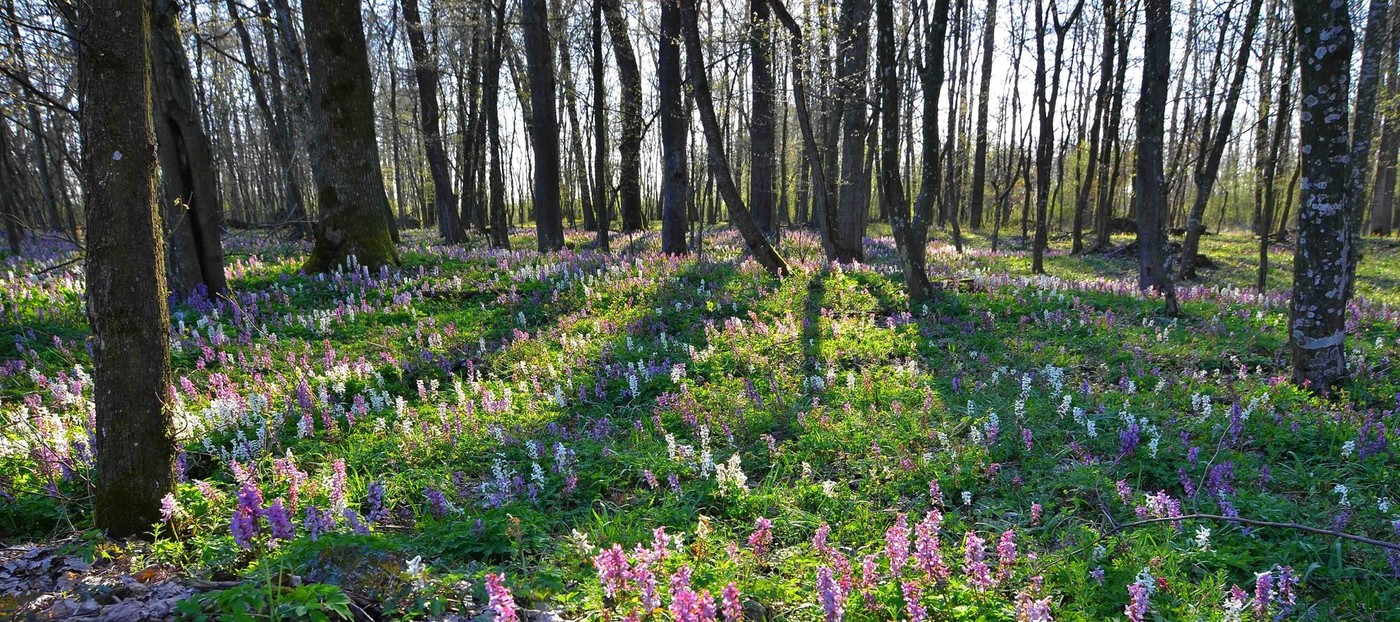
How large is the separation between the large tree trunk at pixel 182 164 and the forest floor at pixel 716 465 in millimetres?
550

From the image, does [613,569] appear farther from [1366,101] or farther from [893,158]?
[1366,101]

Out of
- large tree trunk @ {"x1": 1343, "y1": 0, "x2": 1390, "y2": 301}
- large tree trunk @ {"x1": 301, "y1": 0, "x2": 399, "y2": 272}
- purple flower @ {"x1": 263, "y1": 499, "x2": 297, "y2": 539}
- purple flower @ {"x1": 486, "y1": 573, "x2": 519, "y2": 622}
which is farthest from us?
large tree trunk @ {"x1": 301, "y1": 0, "x2": 399, "y2": 272}

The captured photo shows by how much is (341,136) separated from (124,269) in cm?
870

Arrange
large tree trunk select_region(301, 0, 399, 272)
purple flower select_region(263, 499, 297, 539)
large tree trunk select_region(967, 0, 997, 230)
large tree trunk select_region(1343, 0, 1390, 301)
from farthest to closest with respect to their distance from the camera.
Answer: large tree trunk select_region(967, 0, 997, 230) → large tree trunk select_region(301, 0, 399, 272) → large tree trunk select_region(1343, 0, 1390, 301) → purple flower select_region(263, 499, 297, 539)

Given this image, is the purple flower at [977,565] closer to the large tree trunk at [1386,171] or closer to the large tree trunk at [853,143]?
the large tree trunk at [853,143]

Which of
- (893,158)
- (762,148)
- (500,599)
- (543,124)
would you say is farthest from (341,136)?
(762,148)

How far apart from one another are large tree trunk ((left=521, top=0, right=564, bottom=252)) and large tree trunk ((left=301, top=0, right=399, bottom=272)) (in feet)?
19.5

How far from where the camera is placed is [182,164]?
8.81 metres

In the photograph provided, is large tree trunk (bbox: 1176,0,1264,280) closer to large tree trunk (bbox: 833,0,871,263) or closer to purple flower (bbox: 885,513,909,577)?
large tree trunk (bbox: 833,0,871,263)

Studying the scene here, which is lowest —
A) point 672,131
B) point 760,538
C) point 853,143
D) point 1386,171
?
point 760,538

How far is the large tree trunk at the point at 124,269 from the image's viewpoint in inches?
123

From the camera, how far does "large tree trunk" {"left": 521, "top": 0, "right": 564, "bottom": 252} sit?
54.1 ft

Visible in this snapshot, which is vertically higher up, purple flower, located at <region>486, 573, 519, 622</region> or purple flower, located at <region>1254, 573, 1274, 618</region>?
purple flower, located at <region>486, 573, 519, 622</region>

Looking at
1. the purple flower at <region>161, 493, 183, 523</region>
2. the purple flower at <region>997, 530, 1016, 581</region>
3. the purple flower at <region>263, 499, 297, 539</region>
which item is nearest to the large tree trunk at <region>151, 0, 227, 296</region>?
the purple flower at <region>161, 493, 183, 523</region>
